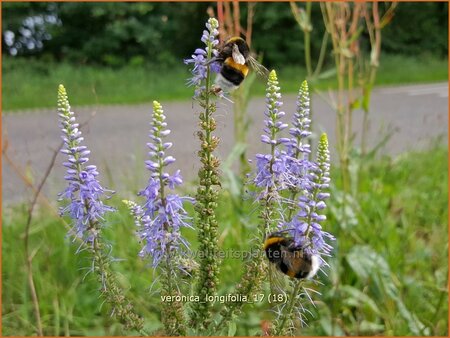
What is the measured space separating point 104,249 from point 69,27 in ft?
41.2

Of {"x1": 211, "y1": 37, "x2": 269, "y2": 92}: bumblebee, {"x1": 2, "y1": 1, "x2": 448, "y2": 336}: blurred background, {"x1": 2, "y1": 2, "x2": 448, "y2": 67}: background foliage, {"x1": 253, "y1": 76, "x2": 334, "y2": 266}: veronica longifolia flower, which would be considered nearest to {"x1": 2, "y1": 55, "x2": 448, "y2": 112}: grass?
{"x1": 2, "y1": 1, "x2": 448, "y2": 336}: blurred background

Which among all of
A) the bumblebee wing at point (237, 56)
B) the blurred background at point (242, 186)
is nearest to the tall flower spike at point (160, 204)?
the blurred background at point (242, 186)

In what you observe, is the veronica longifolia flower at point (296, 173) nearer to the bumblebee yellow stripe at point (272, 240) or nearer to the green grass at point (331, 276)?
the bumblebee yellow stripe at point (272, 240)

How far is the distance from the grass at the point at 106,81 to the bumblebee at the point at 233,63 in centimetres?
194

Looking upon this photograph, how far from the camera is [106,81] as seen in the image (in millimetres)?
8930

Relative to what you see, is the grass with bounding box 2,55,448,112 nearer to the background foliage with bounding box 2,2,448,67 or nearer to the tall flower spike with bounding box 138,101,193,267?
the background foliage with bounding box 2,2,448,67

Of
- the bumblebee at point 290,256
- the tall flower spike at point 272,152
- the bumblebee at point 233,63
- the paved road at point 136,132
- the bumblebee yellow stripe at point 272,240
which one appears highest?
the bumblebee at point 233,63

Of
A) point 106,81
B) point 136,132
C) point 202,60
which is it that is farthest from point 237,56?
point 106,81

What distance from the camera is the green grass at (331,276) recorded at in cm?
300

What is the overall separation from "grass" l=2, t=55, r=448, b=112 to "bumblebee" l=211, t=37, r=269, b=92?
1943 mm

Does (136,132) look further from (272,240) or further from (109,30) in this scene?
(272,240)

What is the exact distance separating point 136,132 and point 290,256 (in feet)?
21.6

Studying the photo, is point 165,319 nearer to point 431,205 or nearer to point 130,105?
point 431,205

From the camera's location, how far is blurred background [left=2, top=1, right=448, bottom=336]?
2.97 metres
